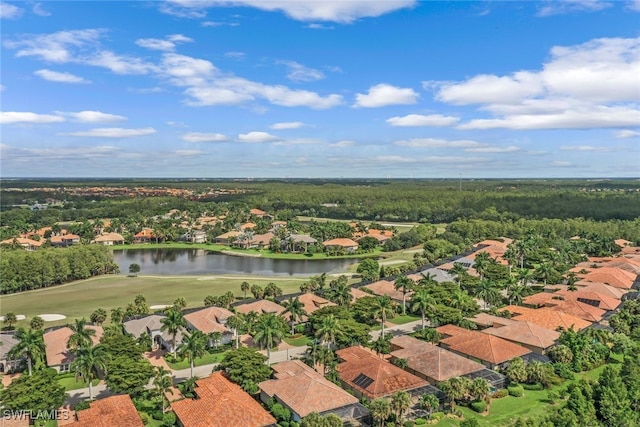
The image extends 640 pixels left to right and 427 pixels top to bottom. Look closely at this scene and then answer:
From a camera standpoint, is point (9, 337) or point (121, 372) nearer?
point (121, 372)

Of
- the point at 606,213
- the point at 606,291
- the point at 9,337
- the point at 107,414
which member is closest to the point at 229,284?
the point at 9,337

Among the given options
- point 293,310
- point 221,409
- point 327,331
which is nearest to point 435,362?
point 327,331

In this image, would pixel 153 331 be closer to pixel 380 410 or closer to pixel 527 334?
pixel 380 410

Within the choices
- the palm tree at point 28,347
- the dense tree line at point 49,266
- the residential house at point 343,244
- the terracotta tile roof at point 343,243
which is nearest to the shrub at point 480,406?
the palm tree at point 28,347

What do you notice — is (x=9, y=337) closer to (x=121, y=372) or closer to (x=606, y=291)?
(x=121, y=372)

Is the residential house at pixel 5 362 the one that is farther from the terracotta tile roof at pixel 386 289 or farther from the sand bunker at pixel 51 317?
the terracotta tile roof at pixel 386 289

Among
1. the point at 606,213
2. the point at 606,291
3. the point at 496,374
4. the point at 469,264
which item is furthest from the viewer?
the point at 606,213

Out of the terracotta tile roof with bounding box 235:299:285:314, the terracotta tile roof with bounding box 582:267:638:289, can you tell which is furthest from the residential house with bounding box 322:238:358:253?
the terracotta tile roof with bounding box 235:299:285:314
